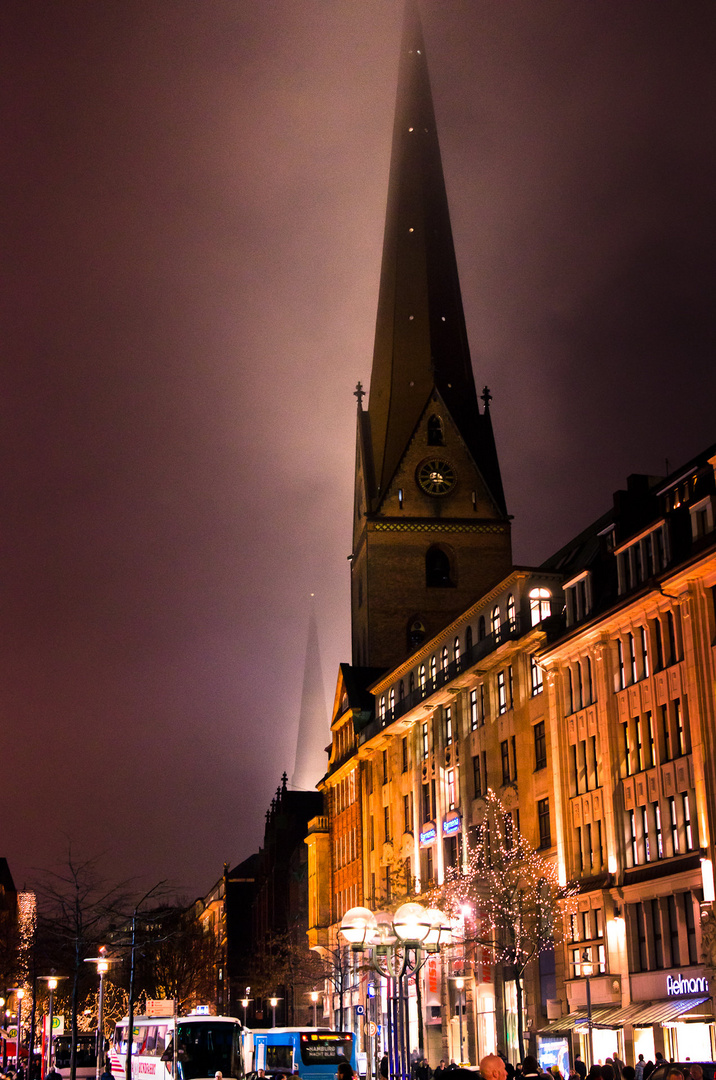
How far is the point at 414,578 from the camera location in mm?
107812

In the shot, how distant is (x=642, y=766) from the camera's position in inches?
1993

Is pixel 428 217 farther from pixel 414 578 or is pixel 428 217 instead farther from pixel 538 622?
pixel 538 622

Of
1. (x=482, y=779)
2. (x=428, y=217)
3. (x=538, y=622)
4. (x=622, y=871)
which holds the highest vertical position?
(x=428, y=217)

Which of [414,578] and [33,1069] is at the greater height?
[414,578]

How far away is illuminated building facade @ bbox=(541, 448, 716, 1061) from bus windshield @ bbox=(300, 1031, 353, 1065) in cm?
833

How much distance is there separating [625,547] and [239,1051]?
23.3 metres

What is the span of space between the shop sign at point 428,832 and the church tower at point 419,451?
3069 cm

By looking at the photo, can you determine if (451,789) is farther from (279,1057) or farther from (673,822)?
(673,822)

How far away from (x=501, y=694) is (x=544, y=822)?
8164 millimetres

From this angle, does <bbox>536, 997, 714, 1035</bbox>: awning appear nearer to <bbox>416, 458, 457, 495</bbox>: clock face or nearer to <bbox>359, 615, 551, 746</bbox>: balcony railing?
<bbox>359, 615, 551, 746</bbox>: balcony railing

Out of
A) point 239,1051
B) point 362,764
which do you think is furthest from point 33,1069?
point 362,764

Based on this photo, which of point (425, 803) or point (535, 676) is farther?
point (425, 803)

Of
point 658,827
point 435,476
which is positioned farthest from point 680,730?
point 435,476

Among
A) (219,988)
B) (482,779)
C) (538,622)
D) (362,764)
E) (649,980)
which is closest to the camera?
(649,980)
